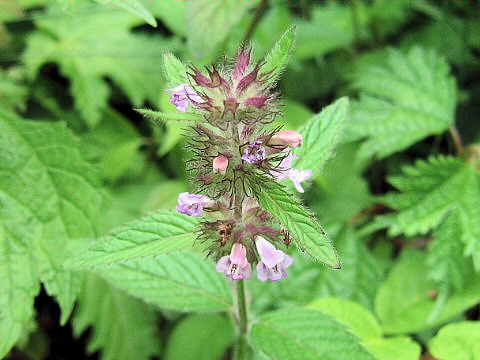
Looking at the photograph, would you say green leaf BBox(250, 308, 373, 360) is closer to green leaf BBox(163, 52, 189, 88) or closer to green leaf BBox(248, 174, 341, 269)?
green leaf BBox(248, 174, 341, 269)

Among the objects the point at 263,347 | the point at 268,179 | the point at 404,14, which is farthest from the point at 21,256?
the point at 404,14

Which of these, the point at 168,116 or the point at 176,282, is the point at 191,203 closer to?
the point at 168,116

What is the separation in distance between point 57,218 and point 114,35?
120 cm

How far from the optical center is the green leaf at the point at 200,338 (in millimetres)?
2268

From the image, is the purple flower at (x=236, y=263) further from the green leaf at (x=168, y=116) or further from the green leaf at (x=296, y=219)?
the green leaf at (x=168, y=116)

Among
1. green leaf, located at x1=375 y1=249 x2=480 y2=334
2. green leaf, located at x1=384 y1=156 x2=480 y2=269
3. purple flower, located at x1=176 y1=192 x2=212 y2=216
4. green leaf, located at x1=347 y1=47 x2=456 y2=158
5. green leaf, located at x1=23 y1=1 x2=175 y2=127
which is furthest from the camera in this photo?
green leaf, located at x1=23 y1=1 x2=175 y2=127

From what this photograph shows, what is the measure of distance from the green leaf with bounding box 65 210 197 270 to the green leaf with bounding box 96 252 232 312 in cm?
30

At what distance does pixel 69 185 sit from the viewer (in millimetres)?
2061

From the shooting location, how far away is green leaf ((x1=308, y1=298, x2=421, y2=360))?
180 cm

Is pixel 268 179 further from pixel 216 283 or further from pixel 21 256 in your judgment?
pixel 21 256

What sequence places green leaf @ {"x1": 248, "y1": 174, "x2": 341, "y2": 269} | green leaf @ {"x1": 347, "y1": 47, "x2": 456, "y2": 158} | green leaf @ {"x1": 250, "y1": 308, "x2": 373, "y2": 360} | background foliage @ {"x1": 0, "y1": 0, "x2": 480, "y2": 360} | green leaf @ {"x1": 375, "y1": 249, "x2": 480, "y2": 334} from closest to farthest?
green leaf @ {"x1": 248, "y1": 174, "x2": 341, "y2": 269} → green leaf @ {"x1": 250, "y1": 308, "x2": 373, "y2": 360} → background foliage @ {"x1": 0, "y1": 0, "x2": 480, "y2": 360} → green leaf @ {"x1": 375, "y1": 249, "x2": 480, "y2": 334} → green leaf @ {"x1": 347, "y1": 47, "x2": 456, "y2": 158}

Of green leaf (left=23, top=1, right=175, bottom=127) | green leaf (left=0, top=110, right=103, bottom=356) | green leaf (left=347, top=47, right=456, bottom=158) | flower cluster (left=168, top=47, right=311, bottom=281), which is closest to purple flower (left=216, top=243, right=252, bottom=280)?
flower cluster (left=168, top=47, right=311, bottom=281)

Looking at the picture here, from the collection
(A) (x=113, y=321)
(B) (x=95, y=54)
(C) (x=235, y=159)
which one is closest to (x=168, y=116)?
(C) (x=235, y=159)

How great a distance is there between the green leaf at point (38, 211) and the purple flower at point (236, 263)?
2.07ft
